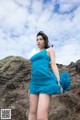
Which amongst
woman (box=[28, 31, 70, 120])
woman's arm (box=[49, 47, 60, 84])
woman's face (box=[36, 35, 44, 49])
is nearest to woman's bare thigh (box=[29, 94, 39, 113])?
woman (box=[28, 31, 70, 120])

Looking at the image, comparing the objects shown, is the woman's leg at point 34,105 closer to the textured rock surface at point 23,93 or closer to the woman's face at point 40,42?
the woman's face at point 40,42

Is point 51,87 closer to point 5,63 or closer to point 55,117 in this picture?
point 55,117

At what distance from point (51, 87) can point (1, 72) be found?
542 centimetres

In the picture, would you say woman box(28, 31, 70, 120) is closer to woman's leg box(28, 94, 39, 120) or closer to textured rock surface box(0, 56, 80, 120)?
woman's leg box(28, 94, 39, 120)

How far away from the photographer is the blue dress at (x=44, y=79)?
682 centimetres

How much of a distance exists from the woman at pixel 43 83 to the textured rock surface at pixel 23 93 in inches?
101

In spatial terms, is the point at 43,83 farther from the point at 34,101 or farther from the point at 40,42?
the point at 40,42

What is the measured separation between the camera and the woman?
6.69 m

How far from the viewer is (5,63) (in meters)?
12.3

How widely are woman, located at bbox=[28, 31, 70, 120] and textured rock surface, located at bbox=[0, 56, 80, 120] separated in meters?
2.56

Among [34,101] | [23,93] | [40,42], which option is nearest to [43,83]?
[34,101]

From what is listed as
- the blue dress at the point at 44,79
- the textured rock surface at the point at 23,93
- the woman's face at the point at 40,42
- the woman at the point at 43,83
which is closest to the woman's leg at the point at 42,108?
the woman at the point at 43,83

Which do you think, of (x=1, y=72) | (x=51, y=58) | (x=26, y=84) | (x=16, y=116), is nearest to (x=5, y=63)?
(x=1, y=72)

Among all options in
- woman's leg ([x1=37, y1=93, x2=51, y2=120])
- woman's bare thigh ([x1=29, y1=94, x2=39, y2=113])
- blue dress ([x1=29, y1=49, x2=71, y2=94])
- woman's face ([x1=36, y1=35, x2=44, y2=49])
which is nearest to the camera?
woman's leg ([x1=37, y1=93, x2=51, y2=120])
